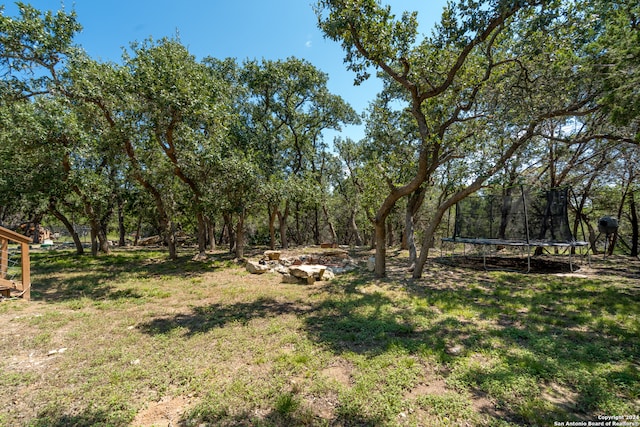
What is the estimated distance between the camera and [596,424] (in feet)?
7.42

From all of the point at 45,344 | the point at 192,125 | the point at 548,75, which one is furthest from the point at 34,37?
the point at 548,75

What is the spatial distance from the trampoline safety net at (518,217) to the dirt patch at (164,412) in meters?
9.92

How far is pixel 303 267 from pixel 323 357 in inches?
179

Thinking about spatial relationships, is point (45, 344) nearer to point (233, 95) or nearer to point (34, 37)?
point (34, 37)

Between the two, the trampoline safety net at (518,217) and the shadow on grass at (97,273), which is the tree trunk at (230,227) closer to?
the shadow on grass at (97,273)

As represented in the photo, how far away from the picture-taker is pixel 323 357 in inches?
133

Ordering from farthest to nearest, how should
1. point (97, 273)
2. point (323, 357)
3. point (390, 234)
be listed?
point (390, 234) → point (97, 273) → point (323, 357)

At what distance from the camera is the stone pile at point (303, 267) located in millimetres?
7652

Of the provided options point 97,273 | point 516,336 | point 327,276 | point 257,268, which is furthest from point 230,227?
point 516,336

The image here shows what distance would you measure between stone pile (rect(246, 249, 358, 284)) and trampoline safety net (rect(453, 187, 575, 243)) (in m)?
4.96

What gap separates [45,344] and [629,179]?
18284 mm

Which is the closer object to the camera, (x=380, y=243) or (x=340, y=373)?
(x=340, y=373)

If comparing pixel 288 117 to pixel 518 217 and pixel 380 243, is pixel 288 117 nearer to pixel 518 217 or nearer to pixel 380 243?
pixel 380 243

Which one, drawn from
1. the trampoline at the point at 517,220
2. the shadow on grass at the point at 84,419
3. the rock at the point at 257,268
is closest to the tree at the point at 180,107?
the rock at the point at 257,268
